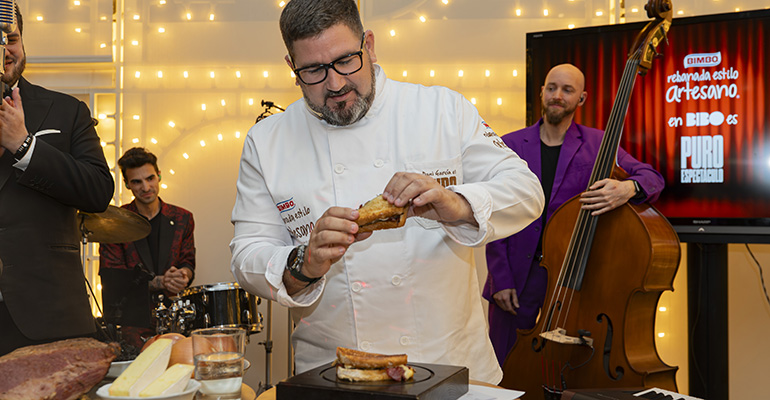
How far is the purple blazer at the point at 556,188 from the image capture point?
10.5 ft

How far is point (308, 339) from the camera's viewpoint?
1754 millimetres

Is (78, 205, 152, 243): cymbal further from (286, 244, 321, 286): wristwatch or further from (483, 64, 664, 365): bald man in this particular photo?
(483, 64, 664, 365): bald man

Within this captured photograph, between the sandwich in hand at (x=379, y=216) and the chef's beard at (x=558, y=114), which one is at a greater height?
the chef's beard at (x=558, y=114)

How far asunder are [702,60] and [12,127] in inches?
119

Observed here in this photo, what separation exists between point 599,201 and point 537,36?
1.37 meters

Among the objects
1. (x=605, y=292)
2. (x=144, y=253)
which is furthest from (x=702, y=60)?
(x=144, y=253)

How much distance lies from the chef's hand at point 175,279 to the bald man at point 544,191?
185 centimetres

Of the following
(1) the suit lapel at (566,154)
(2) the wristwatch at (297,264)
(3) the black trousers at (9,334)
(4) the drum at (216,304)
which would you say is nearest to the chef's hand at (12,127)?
(3) the black trousers at (9,334)

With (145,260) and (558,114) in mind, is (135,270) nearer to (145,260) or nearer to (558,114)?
(145,260)

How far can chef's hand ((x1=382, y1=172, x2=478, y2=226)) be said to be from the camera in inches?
56.2

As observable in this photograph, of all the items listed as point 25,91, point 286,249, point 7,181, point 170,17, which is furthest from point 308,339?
point 170,17

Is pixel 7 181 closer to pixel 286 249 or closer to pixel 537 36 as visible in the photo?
pixel 286 249

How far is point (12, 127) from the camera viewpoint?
1.93 m

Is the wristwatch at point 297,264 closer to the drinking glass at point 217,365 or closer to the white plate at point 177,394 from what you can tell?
the drinking glass at point 217,365
